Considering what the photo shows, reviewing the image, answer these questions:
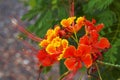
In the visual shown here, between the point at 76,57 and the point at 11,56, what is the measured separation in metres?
Answer: 5.27

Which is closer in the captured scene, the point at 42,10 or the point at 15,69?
the point at 42,10

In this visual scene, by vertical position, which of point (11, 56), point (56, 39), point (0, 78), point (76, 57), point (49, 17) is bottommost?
point (76, 57)

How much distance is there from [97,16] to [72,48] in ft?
2.46

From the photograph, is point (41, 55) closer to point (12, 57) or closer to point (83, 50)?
point (83, 50)

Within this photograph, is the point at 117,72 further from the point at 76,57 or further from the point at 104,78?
the point at 76,57

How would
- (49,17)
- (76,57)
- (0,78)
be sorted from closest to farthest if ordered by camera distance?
(76,57)
(49,17)
(0,78)

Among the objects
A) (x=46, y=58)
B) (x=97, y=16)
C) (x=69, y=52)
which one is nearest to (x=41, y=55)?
(x=46, y=58)

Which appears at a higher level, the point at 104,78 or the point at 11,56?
the point at 11,56

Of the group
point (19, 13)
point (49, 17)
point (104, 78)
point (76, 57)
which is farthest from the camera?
point (19, 13)

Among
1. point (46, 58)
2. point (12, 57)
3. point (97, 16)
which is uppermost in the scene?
point (12, 57)

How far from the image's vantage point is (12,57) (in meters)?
6.79

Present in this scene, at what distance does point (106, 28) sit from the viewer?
229 centimetres

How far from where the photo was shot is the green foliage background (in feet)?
7.00

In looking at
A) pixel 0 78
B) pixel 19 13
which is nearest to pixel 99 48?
pixel 0 78
